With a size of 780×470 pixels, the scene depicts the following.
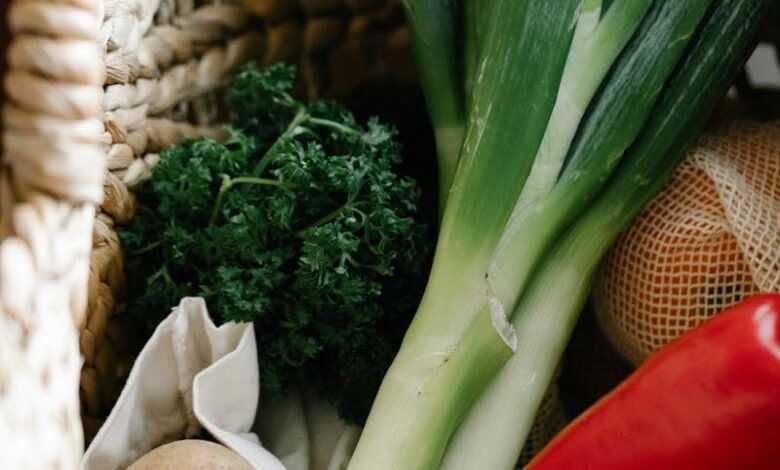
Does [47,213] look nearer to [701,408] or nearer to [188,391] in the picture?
[188,391]

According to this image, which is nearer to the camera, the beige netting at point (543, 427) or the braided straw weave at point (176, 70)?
the braided straw weave at point (176, 70)

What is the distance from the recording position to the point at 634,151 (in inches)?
34.8

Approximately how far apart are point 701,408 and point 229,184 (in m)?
0.44

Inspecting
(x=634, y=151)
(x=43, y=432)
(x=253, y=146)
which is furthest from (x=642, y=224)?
(x=43, y=432)

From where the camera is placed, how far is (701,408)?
715 mm

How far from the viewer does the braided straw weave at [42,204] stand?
51cm

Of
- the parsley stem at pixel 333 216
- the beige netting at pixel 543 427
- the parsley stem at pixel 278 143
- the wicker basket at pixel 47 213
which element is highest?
the wicker basket at pixel 47 213

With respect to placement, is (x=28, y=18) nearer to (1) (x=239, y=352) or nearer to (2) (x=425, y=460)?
(1) (x=239, y=352)

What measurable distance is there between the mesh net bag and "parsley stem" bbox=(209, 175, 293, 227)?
12.9 inches

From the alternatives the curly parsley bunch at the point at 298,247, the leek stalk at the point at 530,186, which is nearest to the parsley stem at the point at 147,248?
the curly parsley bunch at the point at 298,247

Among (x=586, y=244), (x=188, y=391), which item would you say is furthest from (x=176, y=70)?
(x=586, y=244)

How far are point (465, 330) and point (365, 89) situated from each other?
15.8 inches

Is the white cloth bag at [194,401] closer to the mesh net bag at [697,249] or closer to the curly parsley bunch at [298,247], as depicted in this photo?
the curly parsley bunch at [298,247]

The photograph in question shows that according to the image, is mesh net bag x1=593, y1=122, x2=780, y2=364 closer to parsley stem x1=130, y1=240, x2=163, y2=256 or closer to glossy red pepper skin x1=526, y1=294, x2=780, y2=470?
glossy red pepper skin x1=526, y1=294, x2=780, y2=470
